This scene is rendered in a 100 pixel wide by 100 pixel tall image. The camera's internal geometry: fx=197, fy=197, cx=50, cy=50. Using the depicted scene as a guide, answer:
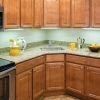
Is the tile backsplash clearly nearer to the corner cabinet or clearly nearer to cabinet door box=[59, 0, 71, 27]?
cabinet door box=[59, 0, 71, 27]

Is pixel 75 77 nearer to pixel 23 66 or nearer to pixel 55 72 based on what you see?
pixel 55 72

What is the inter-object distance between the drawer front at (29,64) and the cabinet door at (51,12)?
0.81 meters

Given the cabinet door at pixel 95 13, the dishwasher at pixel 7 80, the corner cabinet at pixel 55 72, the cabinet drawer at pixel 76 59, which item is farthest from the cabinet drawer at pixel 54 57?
the dishwasher at pixel 7 80

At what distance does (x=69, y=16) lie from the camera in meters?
3.95

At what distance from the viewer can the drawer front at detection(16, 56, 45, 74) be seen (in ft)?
9.87

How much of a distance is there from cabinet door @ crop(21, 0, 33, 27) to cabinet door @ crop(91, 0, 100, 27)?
1.15 metres

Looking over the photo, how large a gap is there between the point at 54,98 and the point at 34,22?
1523 millimetres

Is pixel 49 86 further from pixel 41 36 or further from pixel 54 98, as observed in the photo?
pixel 41 36

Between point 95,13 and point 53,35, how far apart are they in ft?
4.28

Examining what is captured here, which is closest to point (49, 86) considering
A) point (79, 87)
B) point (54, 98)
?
point (54, 98)

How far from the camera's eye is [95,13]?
3.62 meters

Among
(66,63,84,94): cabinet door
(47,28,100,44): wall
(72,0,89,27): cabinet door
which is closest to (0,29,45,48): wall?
(47,28,100,44): wall

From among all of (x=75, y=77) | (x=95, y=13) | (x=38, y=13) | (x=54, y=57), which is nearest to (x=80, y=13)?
(x=95, y=13)

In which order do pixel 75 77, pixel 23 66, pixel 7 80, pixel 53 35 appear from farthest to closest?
pixel 53 35 → pixel 75 77 → pixel 23 66 → pixel 7 80
